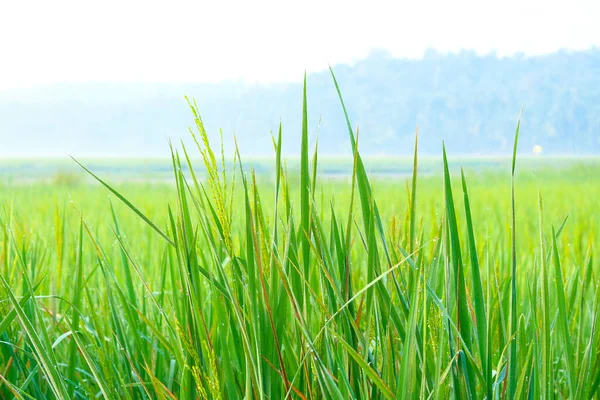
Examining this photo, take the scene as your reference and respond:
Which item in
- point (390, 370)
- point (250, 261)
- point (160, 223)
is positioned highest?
point (250, 261)

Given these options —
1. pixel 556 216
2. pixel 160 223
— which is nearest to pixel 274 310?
pixel 160 223

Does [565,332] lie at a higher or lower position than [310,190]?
lower

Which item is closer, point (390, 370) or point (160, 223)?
point (390, 370)

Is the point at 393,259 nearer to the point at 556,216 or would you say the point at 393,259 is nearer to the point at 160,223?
the point at 160,223

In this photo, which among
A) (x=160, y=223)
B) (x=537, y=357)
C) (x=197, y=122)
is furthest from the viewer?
(x=160, y=223)

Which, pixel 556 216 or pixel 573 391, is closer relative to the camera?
pixel 573 391

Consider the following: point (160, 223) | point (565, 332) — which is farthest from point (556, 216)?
point (565, 332)

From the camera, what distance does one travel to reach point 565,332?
51 centimetres

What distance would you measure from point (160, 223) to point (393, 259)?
3.38 m

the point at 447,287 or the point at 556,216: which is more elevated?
the point at 447,287

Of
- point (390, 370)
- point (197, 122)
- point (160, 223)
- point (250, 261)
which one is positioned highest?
point (197, 122)

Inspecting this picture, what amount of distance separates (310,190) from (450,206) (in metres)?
0.11

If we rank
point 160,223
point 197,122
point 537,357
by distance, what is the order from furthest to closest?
point 160,223 < point 537,357 < point 197,122

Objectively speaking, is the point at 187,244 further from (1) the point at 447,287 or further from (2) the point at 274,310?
(1) the point at 447,287
